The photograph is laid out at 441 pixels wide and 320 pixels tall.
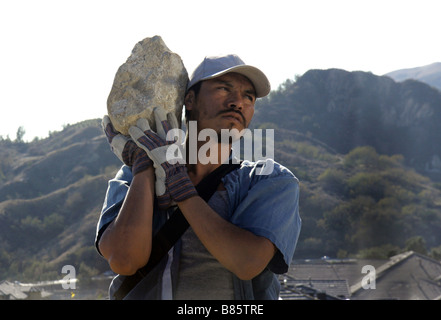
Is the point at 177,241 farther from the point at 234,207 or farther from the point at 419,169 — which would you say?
the point at 419,169

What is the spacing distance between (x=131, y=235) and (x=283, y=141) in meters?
89.0

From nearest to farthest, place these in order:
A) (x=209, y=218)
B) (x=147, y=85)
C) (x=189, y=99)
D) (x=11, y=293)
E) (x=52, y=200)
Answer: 1. (x=209, y=218)
2. (x=147, y=85)
3. (x=189, y=99)
4. (x=11, y=293)
5. (x=52, y=200)

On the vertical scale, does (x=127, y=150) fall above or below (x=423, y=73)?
below

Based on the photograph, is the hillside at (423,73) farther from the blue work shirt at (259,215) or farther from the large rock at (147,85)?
the blue work shirt at (259,215)

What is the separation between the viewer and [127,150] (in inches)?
125

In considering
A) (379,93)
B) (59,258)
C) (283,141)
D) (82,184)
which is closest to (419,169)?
(379,93)

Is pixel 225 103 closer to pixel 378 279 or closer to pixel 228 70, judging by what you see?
pixel 228 70

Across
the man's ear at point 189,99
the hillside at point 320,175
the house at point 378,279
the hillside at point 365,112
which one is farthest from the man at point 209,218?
the hillside at point 365,112

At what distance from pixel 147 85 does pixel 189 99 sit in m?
0.25

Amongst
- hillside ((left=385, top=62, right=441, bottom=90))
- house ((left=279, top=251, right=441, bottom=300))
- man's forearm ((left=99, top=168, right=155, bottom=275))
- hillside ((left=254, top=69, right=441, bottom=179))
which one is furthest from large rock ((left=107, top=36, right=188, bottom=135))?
hillside ((left=385, top=62, right=441, bottom=90))

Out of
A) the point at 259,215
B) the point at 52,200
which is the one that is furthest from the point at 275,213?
the point at 52,200

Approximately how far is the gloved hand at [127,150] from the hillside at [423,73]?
16267cm

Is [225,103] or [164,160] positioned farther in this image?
[225,103]

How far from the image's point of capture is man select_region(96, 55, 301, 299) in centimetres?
287
